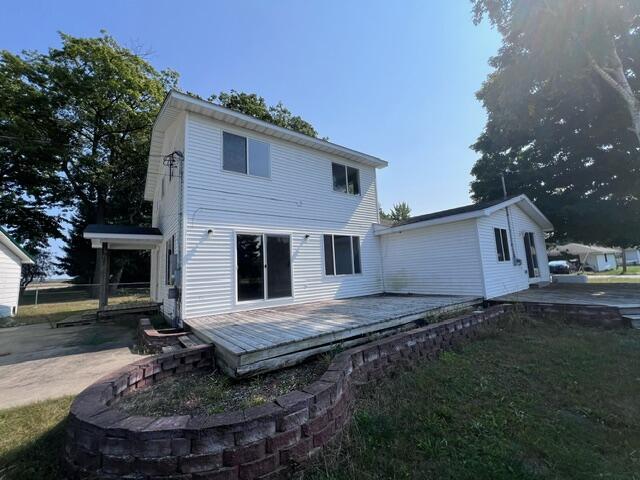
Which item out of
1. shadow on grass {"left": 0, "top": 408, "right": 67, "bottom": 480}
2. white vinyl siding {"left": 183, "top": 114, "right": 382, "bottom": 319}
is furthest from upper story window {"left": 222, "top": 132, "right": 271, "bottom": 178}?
shadow on grass {"left": 0, "top": 408, "right": 67, "bottom": 480}

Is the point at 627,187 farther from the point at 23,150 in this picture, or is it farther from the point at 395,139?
the point at 23,150

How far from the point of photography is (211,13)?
8820 millimetres

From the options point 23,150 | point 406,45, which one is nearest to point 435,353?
point 406,45

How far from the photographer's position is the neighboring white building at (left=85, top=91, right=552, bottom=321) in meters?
6.84

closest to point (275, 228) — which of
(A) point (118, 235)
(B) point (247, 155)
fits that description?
(B) point (247, 155)

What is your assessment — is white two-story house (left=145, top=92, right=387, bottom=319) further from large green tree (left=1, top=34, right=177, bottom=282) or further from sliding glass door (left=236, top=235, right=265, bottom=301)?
large green tree (left=1, top=34, right=177, bottom=282)

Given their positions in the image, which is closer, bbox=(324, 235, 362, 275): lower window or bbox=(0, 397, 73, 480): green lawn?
bbox=(0, 397, 73, 480): green lawn

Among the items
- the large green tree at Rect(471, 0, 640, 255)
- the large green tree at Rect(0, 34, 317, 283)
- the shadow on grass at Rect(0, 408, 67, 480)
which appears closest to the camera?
the shadow on grass at Rect(0, 408, 67, 480)

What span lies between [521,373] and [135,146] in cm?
2199

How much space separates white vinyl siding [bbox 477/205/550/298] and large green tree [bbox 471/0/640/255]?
3.10 meters

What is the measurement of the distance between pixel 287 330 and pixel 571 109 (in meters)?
17.3

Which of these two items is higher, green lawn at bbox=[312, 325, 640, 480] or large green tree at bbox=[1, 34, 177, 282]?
large green tree at bbox=[1, 34, 177, 282]

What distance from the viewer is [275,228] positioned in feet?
26.5

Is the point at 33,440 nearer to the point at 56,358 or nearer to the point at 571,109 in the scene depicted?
the point at 56,358
